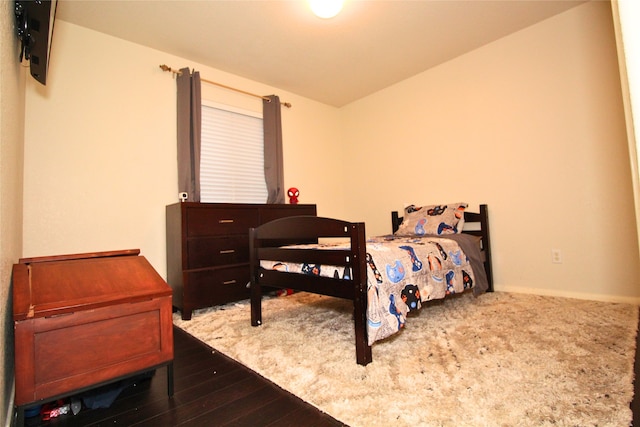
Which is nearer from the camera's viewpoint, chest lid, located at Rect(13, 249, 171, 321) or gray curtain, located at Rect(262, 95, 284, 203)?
chest lid, located at Rect(13, 249, 171, 321)

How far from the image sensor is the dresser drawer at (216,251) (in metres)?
2.49

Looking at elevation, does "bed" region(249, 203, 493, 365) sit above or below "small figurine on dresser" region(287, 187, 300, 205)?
below

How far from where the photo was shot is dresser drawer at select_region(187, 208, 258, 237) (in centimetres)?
250

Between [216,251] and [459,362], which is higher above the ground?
[216,251]

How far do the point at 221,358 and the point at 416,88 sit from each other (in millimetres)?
3397

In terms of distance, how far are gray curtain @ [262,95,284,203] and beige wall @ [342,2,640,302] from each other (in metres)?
1.50

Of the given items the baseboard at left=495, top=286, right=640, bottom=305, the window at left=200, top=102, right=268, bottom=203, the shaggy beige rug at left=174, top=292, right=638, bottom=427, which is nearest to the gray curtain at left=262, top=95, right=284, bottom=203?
the window at left=200, top=102, right=268, bottom=203

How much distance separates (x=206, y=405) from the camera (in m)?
1.22

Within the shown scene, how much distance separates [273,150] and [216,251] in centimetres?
142

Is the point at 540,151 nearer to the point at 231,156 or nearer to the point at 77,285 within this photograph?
the point at 231,156

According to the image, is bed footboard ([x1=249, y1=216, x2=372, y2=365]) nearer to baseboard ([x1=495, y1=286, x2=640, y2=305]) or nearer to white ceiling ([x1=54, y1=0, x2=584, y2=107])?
white ceiling ([x1=54, y1=0, x2=584, y2=107])

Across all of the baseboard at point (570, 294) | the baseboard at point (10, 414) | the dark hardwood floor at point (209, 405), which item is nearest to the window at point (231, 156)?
the dark hardwood floor at point (209, 405)

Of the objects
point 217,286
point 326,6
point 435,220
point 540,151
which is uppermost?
point 326,6

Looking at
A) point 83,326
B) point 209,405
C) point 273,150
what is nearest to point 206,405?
point 209,405
